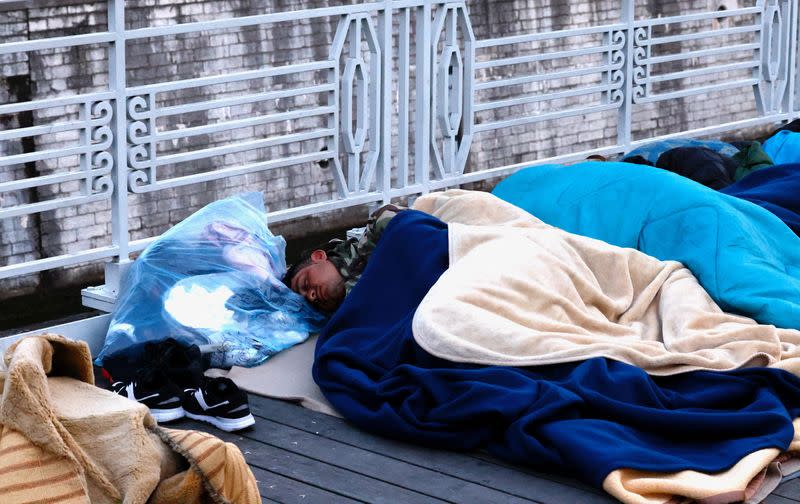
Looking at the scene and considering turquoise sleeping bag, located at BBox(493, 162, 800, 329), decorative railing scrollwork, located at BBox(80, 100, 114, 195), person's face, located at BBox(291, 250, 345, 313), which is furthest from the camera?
person's face, located at BBox(291, 250, 345, 313)

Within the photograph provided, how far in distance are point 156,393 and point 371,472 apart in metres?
0.72

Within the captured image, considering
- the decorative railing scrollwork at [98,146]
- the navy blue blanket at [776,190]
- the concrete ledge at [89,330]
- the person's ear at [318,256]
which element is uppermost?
the decorative railing scrollwork at [98,146]

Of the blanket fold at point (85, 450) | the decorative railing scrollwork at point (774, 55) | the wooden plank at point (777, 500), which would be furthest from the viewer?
the decorative railing scrollwork at point (774, 55)

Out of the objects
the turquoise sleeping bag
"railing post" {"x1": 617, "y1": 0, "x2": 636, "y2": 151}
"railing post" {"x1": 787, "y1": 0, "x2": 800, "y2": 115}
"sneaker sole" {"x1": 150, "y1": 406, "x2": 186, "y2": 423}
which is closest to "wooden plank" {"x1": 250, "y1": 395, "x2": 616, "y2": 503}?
"sneaker sole" {"x1": 150, "y1": 406, "x2": 186, "y2": 423}

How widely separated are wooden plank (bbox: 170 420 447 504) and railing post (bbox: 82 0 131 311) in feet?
3.11

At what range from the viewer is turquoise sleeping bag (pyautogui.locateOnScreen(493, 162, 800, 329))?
398 cm

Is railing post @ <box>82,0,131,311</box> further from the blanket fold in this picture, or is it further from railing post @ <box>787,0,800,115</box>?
railing post @ <box>787,0,800,115</box>

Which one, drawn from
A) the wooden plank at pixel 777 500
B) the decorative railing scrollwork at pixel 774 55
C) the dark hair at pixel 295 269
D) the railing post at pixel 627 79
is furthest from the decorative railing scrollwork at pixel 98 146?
the decorative railing scrollwork at pixel 774 55

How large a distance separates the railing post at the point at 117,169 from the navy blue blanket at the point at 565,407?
856mm

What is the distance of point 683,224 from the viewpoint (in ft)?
14.0

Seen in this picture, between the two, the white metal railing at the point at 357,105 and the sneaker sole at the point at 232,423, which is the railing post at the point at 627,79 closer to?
the white metal railing at the point at 357,105

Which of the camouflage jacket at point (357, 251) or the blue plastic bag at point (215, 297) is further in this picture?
the camouflage jacket at point (357, 251)

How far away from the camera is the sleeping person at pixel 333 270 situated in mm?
4316

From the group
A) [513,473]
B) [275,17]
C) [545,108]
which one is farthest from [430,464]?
[545,108]
